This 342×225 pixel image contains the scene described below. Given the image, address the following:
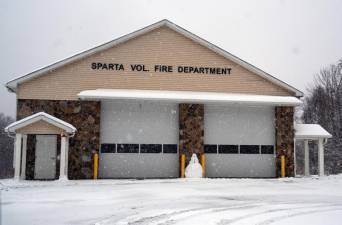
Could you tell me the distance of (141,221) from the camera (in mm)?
9516

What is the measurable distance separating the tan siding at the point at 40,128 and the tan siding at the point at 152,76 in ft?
7.53

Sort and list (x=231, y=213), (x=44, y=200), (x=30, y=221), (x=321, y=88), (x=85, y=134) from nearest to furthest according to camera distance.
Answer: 1. (x=30, y=221)
2. (x=231, y=213)
3. (x=44, y=200)
4. (x=85, y=134)
5. (x=321, y=88)

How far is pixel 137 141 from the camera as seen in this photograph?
75.0ft

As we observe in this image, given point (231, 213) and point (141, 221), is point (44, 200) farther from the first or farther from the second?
point (231, 213)

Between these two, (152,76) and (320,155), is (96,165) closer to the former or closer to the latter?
(152,76)

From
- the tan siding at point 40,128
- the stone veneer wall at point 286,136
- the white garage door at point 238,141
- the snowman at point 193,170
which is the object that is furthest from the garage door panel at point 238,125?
the tan siding at point 40,128

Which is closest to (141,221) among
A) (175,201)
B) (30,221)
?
(30,221)

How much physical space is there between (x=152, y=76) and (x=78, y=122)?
4.53 metres

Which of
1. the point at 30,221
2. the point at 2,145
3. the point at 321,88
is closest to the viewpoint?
the point at 30,221

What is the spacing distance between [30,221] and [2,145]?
7478 cm

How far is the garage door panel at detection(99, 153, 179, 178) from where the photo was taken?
22.6 m

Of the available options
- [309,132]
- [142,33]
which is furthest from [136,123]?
[309,132]

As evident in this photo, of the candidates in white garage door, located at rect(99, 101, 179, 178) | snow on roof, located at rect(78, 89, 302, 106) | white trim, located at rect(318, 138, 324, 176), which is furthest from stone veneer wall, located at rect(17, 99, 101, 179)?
white trim, located at rect(318, 138, 324, 176)

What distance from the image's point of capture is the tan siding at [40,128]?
20406 millimetres
